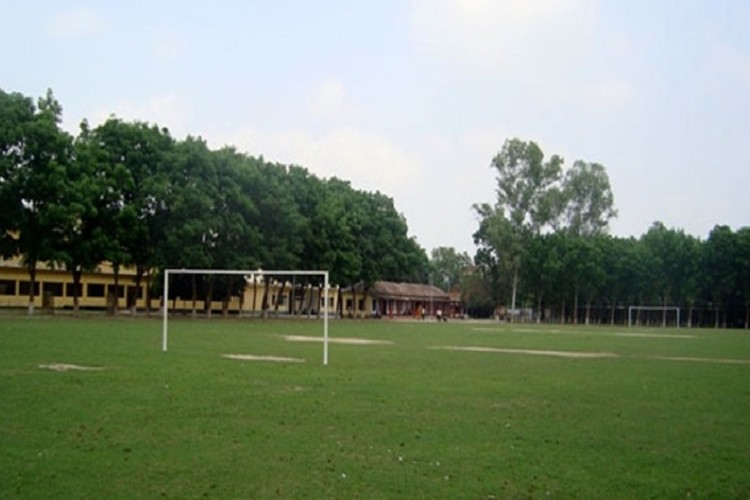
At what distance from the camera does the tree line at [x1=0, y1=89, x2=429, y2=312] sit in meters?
58.3

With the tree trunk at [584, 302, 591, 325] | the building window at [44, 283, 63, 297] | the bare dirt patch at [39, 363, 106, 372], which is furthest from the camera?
the tree trunk at [584, 302, 591, 325]

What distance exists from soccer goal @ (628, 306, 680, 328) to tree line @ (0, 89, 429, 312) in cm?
4679

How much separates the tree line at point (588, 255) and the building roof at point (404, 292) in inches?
944

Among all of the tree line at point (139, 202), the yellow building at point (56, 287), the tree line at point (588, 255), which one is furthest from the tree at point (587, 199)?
the yellow building at point (56, 287)

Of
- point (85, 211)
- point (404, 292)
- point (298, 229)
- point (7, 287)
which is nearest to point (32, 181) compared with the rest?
point (85, 211)

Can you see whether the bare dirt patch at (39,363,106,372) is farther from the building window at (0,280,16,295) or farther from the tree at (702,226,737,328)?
the tree at (702,226,737,328)

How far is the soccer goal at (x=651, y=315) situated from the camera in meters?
107

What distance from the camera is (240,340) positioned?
41.8 metres

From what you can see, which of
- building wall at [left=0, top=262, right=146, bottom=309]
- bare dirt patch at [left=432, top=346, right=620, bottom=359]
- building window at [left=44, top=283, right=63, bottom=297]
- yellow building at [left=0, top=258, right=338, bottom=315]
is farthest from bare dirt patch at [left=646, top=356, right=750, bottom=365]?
building window at [left=44, top=283, right=63, bottom=297]

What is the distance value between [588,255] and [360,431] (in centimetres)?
9075

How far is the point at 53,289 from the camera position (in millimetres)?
90062

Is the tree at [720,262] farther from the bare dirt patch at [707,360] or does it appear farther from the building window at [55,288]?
the building window at [55,288]

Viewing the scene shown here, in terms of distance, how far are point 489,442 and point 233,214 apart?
183ft

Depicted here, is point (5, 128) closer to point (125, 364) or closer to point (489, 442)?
point (125, 364)
